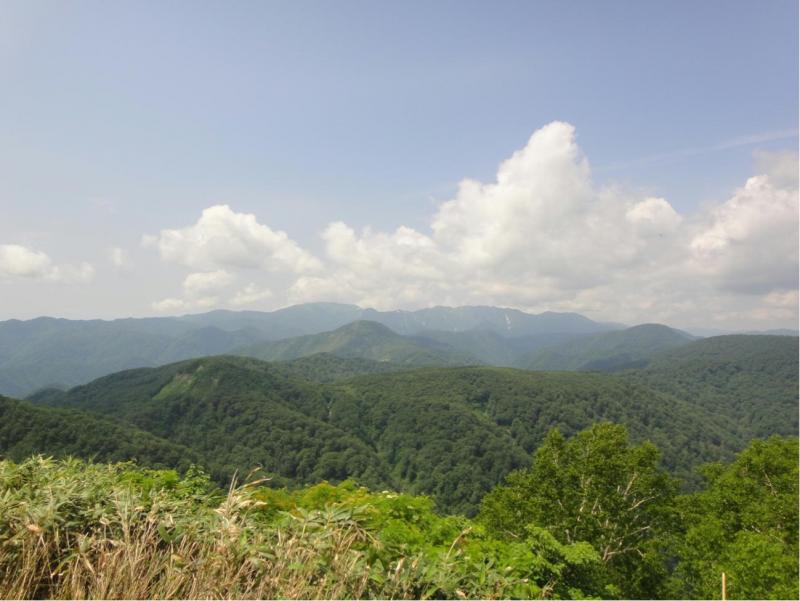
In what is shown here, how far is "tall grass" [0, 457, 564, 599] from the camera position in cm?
323

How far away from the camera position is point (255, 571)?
3.47 metres

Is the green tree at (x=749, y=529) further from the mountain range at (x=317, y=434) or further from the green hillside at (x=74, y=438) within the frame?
the green hillside at (x=74, y=438)

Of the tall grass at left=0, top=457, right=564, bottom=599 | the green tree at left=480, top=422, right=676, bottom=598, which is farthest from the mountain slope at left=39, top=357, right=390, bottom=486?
the tall grass at left=0, top=457, right=564, bottom=599

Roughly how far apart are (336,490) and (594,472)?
17.0 meters

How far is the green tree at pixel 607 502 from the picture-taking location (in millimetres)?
18734

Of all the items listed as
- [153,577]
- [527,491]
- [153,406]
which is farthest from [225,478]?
[153,577]

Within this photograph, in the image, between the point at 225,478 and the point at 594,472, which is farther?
the point at 225,478

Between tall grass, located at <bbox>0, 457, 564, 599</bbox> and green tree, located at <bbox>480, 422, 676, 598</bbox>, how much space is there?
1712cm

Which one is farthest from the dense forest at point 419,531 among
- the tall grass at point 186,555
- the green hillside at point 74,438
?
the green hillside at point 74,438

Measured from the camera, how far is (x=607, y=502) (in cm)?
1956

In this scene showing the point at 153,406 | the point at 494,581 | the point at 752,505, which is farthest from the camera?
the point at 153,406

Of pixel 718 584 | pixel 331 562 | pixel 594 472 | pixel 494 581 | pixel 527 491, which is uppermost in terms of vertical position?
pixel 331 562

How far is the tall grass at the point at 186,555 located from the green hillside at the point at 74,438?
115m

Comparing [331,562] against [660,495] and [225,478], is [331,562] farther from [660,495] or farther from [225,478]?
[225,478]
